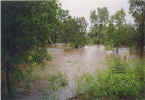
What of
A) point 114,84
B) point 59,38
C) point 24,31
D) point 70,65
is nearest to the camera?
point 24,31

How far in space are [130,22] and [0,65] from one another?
2542 mm

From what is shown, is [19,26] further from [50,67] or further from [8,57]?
[50,67]

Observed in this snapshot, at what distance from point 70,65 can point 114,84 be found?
1.05m

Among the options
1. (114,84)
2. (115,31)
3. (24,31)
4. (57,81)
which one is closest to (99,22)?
(115,31)

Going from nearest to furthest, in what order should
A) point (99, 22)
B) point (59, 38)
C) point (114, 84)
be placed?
point (114, 84)
point (59, 38)
point (99, 22)

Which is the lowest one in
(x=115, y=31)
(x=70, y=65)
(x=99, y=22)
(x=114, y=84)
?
(x=114, y=84)

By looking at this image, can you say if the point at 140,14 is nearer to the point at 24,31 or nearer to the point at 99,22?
the point at 99,22

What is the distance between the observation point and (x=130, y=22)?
3.14m

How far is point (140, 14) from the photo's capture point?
3037 millimetres

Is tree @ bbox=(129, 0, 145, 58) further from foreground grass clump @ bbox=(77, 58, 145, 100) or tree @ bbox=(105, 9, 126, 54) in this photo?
foreground grass clump @ bbox=(77, 58, 145, 100)

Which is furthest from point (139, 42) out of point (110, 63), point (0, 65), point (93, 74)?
point (0, 65)

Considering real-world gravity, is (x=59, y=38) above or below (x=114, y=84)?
above

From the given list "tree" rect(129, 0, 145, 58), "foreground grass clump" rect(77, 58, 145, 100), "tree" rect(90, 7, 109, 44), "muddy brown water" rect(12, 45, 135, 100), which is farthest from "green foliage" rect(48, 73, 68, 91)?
"tree" rect(129, 0, 145, 58)

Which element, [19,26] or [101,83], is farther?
[101,83]
